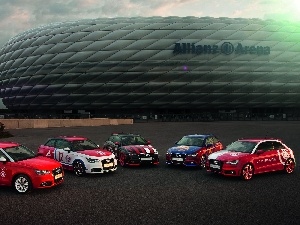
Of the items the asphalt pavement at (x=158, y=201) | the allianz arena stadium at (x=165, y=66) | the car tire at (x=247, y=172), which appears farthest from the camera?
the allianz arena stadium at (x=165, y=66)

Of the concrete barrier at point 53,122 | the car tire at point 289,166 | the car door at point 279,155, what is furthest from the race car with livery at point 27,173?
the concrete barrier at point 53,122

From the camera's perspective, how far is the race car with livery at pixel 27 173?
33.3 ft

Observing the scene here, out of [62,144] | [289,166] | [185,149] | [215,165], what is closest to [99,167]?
Answer: [62,144]

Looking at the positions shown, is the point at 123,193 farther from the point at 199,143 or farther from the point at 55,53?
the point at 55,53

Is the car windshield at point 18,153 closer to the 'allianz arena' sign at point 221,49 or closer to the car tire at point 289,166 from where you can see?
the car tire at point 289,166

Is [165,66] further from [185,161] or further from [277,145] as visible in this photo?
[277,145]

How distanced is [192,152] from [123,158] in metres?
2.84

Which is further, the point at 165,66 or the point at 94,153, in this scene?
the point at 165,66

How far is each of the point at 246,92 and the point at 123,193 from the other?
6013cm

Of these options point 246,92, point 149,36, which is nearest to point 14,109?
point 149,36

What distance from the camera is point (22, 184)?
10266mm

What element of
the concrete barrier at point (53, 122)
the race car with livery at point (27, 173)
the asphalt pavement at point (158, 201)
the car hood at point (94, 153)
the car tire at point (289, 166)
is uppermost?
the concrete barrier at point (53, 122)

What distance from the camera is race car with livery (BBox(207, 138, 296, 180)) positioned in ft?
40.1

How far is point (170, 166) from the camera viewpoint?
15398 mm
